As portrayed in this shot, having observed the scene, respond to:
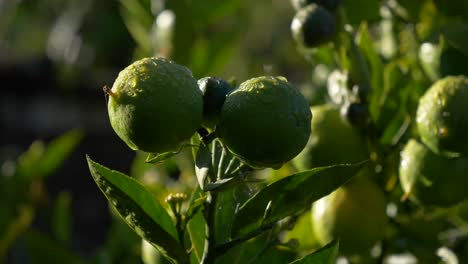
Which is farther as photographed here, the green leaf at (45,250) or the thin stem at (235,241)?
the green leaf at (45,250)

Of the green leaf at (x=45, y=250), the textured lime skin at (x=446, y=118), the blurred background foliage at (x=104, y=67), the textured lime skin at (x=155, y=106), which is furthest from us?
the green leaf at (x=45, y=250)

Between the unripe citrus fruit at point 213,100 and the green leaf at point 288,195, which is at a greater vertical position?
the unripe citrus fruit at point 213,100

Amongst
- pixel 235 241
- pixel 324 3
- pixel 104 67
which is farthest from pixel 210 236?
pixel 104 67

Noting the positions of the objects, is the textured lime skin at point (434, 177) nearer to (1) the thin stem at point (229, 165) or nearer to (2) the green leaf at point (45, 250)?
(1) the thin stem at point (229, 165)

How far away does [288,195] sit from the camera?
733mm

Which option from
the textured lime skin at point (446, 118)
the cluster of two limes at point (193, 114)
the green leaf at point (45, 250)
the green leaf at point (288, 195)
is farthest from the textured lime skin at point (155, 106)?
the green leaf at point (45, 250)

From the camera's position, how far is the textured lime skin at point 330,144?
3.01 feet

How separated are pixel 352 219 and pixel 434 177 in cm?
11

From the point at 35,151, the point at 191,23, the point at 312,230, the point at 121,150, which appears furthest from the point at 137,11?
the point at 121,150

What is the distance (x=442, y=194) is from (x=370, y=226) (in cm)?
9

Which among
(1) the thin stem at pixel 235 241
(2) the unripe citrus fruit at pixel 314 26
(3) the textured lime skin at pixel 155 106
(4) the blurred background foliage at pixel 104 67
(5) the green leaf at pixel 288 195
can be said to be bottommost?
(4) the blurred background foliage at pixel 104 67

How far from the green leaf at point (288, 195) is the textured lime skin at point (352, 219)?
20 centimetres

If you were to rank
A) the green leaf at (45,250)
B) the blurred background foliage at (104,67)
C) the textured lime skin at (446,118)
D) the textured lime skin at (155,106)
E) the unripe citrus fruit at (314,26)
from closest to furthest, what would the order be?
1. the textured lime skin at (155,106)
2. the textured lime skin at (446,118)
3. the unripe citrus fruit at (314,26)
4. the blurred background foliage at (104,67)
5. the green leaf at (45,250)

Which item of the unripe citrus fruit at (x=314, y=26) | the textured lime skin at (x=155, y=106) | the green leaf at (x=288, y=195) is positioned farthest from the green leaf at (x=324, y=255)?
the unripe citrus fruit at (x=314, y=26)
